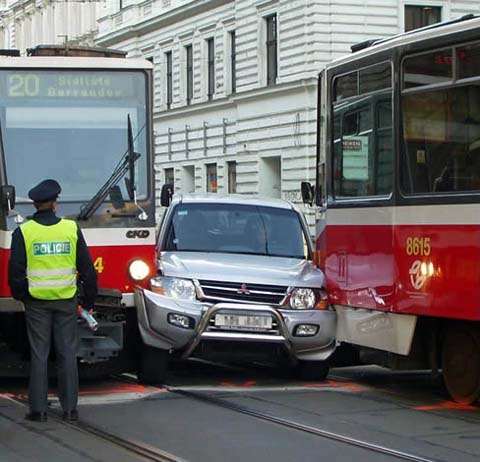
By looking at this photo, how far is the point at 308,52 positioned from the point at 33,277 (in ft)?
103

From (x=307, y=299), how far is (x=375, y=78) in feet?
7.38

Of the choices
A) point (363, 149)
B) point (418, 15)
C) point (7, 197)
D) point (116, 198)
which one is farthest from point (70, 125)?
point (418, 15)

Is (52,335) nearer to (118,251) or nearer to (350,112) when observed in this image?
(118,251)

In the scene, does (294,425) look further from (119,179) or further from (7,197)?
(7,197)

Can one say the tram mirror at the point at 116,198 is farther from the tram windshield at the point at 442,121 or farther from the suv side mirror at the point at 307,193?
the tram windshield at the point at 442,121

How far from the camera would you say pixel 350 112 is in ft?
39.4

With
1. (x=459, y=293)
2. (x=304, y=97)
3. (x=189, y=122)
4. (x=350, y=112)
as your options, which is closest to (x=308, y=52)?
(x=304, y=97)

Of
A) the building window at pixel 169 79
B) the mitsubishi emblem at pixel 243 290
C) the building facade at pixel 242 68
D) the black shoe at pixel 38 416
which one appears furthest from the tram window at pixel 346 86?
the building window at pixel 169 79

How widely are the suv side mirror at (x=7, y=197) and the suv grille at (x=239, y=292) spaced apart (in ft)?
6.39

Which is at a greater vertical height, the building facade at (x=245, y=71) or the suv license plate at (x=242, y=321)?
the building facade at (x=245, y=71)

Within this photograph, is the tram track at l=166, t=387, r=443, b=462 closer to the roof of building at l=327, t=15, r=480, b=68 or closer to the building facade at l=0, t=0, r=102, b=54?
the roof of building at l=327, t=15, r=480, b=68

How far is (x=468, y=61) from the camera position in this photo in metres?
9.85

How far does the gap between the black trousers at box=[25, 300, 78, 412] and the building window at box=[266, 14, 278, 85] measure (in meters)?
33.5

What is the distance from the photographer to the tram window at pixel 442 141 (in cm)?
985
